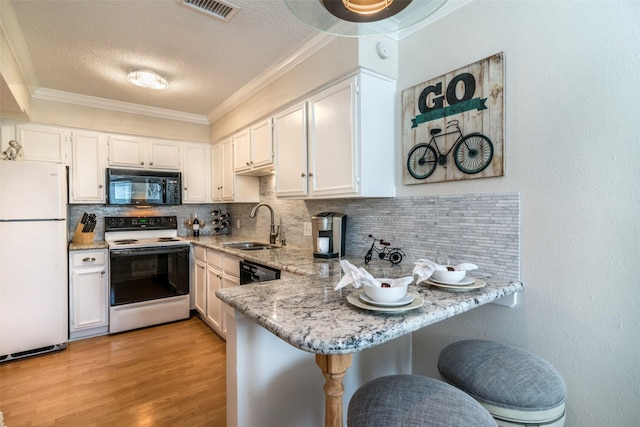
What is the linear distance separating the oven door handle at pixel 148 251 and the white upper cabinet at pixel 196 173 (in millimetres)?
727

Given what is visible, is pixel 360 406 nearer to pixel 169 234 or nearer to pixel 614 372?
pixel 614 372

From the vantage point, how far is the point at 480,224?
1.59 m

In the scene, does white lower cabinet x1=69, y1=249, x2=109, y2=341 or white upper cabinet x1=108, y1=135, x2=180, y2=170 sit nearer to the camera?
white lower cabinet x1=69, y1=249, x2=109, y2=341

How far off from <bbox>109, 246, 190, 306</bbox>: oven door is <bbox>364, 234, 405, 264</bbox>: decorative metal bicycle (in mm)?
2247

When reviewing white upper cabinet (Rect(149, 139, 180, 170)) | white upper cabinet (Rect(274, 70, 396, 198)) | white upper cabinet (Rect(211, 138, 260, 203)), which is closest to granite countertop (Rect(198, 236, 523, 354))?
white upper cabinet (Rect(274, 70, 396, 198))

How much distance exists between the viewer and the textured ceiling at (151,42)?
73.4 inches

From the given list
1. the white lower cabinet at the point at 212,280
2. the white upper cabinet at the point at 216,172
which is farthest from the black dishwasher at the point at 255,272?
the white upper cabinet at the point at 216,172

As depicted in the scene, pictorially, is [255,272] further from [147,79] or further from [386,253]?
[147,79]

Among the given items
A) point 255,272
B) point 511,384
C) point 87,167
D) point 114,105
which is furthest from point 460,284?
point 114,105

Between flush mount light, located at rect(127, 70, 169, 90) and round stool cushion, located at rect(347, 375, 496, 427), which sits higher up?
flush mount light, located at rect(127, 70, 169, 90)

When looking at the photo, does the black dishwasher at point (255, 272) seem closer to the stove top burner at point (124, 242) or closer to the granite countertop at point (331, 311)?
the granite countertop at point (331, 311)

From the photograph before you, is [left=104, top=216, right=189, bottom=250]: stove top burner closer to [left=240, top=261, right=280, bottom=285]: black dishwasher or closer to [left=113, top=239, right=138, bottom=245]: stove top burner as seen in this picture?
[left=113, top=239, right=138, bottom=245]: stove top burner

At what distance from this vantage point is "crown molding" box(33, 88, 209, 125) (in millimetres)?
3098

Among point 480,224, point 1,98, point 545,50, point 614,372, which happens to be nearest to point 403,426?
point 614,372
